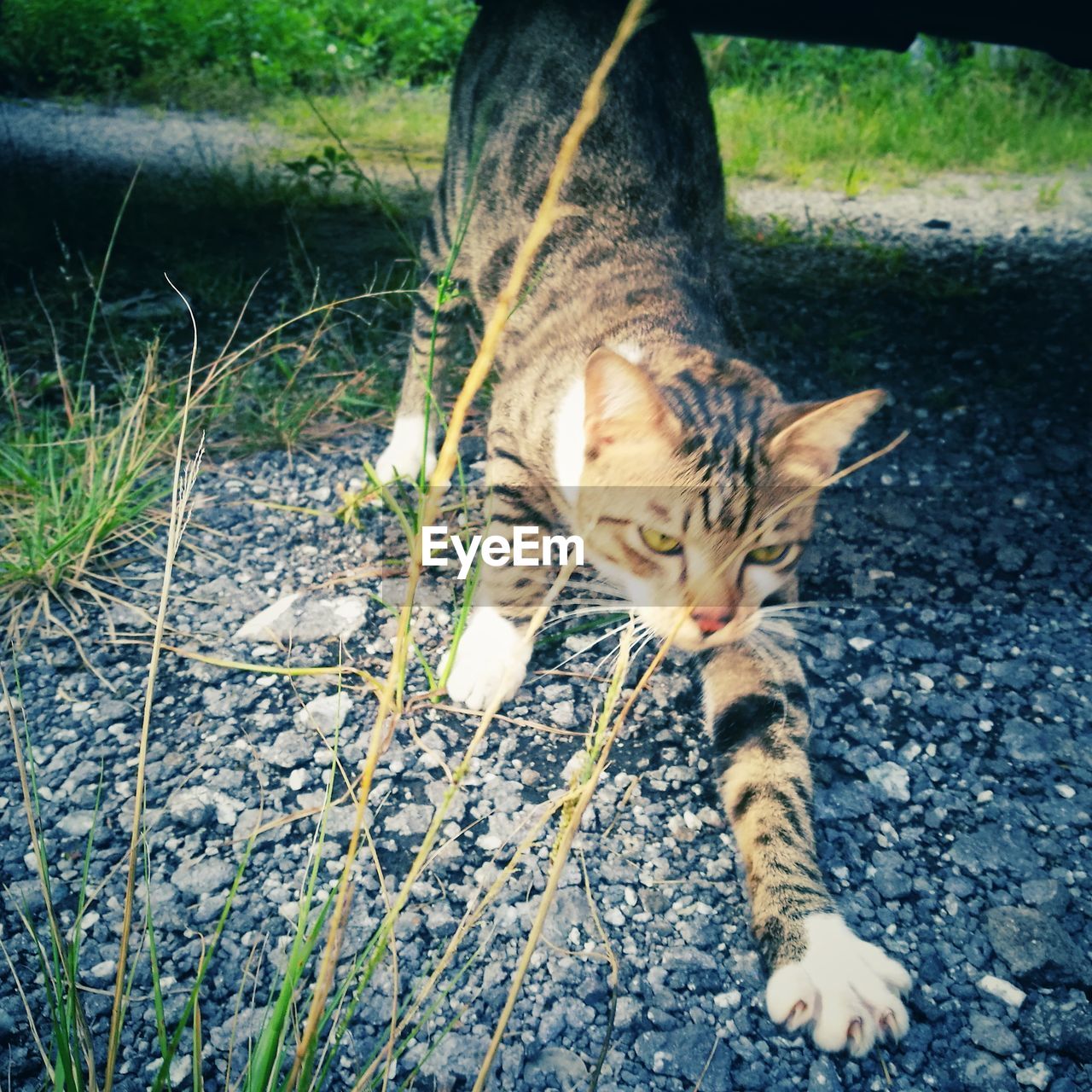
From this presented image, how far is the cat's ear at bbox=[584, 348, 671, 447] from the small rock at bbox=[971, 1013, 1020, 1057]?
1.08 metres

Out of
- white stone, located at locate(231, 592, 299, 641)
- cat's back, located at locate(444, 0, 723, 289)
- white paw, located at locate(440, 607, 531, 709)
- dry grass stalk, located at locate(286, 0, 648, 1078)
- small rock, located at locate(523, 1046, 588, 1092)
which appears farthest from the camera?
cat's back, located at locate(444, 0, 723, 289)

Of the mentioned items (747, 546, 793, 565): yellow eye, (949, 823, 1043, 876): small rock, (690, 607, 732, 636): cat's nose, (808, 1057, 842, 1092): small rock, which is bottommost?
(808, 1057, 842, 1092): small rock

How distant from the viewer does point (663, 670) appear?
1852mm

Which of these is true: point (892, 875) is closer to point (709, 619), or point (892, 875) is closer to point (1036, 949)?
point (1036, 949)

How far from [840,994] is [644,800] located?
1.51 feet

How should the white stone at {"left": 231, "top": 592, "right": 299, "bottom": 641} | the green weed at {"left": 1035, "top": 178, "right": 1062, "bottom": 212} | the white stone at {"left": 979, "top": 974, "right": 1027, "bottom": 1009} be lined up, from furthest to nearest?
1. the green weed at {"left": 1035, "top": 178, "right": 1062, "bottom": 212}
2. the white stone at {"left": 231, "top": 592, "right": 299, "bottom": 641}
3. the white stone at {"left": 979, "top": 974, "right": 1027, "bottom": 1009}

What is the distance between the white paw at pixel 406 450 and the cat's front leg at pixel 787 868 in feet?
3.66

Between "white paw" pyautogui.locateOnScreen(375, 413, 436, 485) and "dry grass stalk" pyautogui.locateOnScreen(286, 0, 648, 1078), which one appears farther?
"white paw" pyautogui.locateOnScreen(375, 413, 436, 485)

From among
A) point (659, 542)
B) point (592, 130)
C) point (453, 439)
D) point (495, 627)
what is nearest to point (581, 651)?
point (495, 627)

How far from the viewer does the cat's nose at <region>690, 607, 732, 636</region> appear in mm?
1543

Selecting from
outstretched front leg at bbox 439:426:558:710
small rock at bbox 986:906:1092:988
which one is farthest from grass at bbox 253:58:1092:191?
small rock at bbox 986:906:1092:988

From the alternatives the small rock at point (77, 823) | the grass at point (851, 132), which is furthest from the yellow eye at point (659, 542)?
the grass at point (851, 132)

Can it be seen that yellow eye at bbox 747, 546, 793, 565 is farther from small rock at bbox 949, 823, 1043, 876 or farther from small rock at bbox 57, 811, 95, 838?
small rock at bbox 57, 811, 95, 838

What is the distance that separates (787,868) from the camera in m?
1.36
